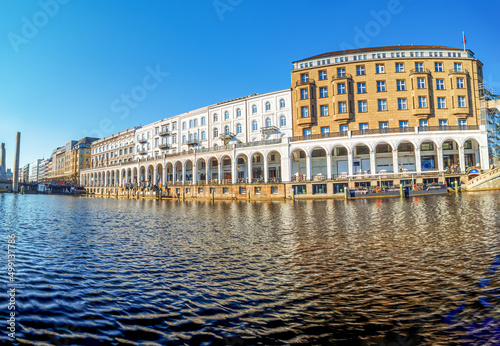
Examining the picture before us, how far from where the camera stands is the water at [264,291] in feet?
13.3

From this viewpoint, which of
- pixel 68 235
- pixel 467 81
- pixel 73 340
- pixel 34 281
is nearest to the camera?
pixel 73 340

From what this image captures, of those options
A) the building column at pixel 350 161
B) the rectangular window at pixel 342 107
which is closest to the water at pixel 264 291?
the building column at pixel 350 161

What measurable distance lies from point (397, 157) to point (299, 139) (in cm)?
1618

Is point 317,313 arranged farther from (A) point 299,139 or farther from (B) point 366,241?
(A) point 299,139

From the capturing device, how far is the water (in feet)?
13.3

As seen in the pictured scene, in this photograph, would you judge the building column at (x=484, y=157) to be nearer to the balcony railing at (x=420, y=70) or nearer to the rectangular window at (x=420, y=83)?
the rectangular window at (x=420, y=83)

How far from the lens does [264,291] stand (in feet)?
18.8

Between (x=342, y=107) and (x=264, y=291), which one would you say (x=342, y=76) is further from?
(x=264, y=291)

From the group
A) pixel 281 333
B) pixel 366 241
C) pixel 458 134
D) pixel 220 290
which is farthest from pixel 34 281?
pixel 458 134

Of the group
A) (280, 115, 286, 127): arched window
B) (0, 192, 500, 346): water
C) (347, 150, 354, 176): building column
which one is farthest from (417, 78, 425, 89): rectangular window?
(0, 192, 500, 346): water

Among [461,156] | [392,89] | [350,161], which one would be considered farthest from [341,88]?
[461,156]

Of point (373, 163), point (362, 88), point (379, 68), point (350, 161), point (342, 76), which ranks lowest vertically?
point (373, 163)

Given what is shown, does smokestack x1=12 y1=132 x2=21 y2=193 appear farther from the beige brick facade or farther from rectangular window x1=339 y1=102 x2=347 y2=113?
rectangular window x1=339 y1=102 x2=347 y2=113

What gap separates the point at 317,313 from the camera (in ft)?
15.4
